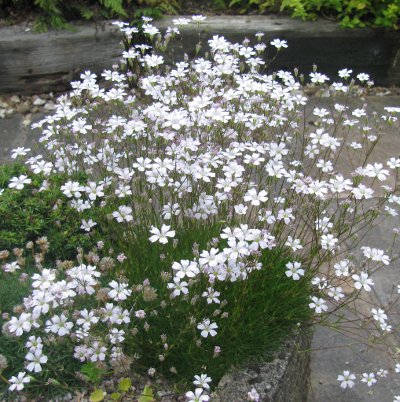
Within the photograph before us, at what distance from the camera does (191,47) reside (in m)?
5.18

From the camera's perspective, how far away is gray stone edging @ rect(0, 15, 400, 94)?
500 centimetres

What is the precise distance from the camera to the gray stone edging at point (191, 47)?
500cm

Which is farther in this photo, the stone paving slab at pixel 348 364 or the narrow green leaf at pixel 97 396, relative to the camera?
the stone paving slab at pixel 348 364

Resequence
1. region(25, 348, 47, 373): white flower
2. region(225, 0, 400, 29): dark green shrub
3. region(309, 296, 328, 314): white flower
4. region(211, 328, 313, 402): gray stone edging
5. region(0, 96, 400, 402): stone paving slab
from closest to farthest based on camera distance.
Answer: region(25, 348, 47, 373): white flower < region(211, 328, 313, 402): gray stone edging < region(309, 296, 328, 314): white flower < region(0, 96, 400, 402): stone paving slab < region(225, 0, 400, 29): dark green shrub

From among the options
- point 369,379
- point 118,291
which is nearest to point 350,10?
point 369,379

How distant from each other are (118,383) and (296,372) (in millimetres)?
777

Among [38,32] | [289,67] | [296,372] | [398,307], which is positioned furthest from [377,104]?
[296,372]

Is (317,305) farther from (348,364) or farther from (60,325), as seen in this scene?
(60,325)

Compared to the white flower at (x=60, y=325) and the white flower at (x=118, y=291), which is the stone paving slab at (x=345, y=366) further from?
the white flower at (x=60, y=325)

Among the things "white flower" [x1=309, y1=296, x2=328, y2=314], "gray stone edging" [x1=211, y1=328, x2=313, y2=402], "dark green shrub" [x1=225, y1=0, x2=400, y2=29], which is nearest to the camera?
"gray stone edging" [x1=211, y1=328, x2=313, y2=402]

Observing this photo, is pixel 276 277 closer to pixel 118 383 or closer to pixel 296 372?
pixel 296 372

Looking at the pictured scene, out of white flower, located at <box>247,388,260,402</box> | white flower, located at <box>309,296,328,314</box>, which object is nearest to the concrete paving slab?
white flower, located at <box>309,296,328,314</box>

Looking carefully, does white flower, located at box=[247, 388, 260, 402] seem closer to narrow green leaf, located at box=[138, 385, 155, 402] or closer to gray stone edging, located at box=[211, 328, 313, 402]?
gray stone edging, located at box=[211, 328, 313, 402]

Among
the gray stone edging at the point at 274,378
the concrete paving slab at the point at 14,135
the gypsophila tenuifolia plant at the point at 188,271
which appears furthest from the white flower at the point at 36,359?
the concrete paving slab at the point at 14,135
